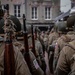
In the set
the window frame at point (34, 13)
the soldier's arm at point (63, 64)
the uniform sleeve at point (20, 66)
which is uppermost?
the window frame at point (34, 13)

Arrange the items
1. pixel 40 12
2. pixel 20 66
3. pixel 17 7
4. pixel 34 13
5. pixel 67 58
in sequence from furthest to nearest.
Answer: pixel 40 12 → pixel 34 13 → pixel 17 7 → pixel 67 58 → pixel 20 66

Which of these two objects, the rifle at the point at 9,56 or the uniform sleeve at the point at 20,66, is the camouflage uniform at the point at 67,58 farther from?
the rifle at the point at 9,56

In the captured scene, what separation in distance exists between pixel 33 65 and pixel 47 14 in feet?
138

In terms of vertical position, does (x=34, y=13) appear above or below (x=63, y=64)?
above

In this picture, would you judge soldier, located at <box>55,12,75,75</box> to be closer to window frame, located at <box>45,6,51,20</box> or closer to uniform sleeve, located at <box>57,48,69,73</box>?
uniform sleeve, located at <box>57,48,69,73</box>

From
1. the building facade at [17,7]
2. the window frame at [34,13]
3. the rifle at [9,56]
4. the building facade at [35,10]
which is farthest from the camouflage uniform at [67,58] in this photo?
the window frame at [34,13]

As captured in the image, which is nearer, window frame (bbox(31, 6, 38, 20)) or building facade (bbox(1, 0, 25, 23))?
building facade (bbox(1, 0, 25, 23))

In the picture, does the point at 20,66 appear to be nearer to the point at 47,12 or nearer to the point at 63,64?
the point at 63,64

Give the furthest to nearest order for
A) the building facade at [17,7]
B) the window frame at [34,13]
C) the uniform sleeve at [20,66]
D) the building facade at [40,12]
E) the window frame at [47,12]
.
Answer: the window frame at [47,12]
the window frame at [34,13]
the building facade at [40,12]
the building facade at [17,7]
the uniform sleeve at [20,66]

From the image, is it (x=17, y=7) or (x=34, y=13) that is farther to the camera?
(x=34, y=13)

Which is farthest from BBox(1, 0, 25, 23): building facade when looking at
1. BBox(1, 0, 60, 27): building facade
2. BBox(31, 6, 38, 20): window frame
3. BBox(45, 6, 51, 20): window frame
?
BBox(45, 6, 51, 20): window frame

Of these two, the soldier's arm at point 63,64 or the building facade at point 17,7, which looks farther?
the building facade at point 17,7

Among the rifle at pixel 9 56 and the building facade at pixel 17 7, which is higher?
the building facade at pixel 17 7

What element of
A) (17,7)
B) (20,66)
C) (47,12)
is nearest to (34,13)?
(47,12)
